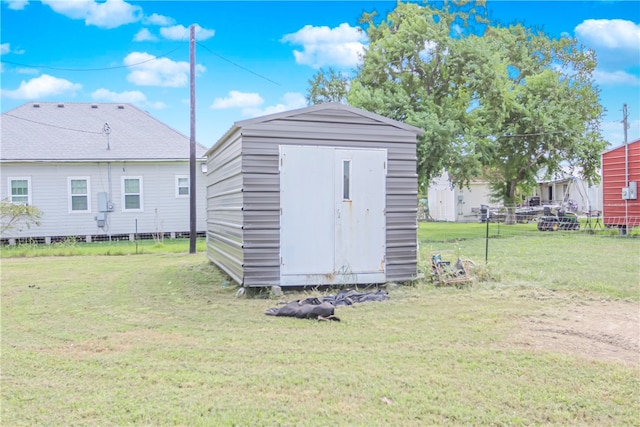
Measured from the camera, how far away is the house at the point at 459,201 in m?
30.1

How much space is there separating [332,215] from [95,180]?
11.6m

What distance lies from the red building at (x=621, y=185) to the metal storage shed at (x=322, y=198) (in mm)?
12593

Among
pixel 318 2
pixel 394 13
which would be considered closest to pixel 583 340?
pixel 318 2

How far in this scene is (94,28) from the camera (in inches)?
562

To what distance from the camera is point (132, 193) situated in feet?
53.6

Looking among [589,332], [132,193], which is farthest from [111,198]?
[589,332]

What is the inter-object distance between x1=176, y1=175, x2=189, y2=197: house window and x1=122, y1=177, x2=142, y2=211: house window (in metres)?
1.18

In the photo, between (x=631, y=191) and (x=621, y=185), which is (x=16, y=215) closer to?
(x=631, y=191)

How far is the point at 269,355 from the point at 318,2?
11.7 m

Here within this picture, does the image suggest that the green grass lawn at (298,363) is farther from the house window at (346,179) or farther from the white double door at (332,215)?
the house window at (346,179)

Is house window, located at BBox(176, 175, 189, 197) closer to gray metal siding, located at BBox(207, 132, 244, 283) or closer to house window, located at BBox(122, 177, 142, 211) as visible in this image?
house window, located at BBox(122, 177, 142, 211)

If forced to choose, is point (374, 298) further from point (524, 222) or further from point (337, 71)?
point (337, 71)

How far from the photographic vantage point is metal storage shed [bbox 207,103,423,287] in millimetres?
6840

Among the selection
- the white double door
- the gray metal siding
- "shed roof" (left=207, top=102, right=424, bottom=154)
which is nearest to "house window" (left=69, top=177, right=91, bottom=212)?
the gray metal siding
